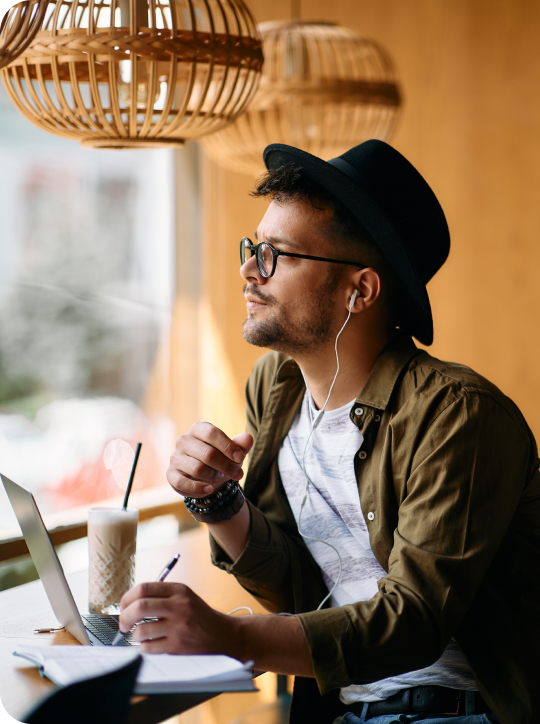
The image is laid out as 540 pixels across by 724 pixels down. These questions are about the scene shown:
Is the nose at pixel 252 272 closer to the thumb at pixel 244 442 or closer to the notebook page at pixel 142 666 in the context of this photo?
the thumb at pixel 244 442

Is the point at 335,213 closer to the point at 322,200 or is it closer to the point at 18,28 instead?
the point at 322,200

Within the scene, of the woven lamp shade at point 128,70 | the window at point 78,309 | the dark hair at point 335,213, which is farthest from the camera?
the window at point 78,309

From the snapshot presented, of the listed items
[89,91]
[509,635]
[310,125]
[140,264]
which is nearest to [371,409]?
[509,635]

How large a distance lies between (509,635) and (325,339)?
0.61m

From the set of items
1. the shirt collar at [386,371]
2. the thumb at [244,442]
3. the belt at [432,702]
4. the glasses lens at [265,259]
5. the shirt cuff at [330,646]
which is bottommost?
the belt at [432,702]

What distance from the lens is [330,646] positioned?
104 centimetres

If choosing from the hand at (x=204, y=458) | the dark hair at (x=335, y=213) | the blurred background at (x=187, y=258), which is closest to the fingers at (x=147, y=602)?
the hand at (x=204, y=458)

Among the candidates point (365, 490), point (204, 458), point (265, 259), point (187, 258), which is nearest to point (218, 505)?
point (204, 458)

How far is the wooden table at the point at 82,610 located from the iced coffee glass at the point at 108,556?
0.20 ft

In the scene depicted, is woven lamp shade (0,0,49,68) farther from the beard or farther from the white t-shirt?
the white t-shirt

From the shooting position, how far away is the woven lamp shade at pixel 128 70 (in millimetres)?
1188

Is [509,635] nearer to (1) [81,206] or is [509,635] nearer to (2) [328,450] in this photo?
(2) [328,450]

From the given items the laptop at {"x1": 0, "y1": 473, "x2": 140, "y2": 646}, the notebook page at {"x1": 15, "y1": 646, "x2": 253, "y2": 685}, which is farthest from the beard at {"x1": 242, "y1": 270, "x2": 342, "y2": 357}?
the notebook page at {"x1": 15, "y1": 646, "x2": 253, "y2": 685}

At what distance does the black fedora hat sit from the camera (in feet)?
4.51
